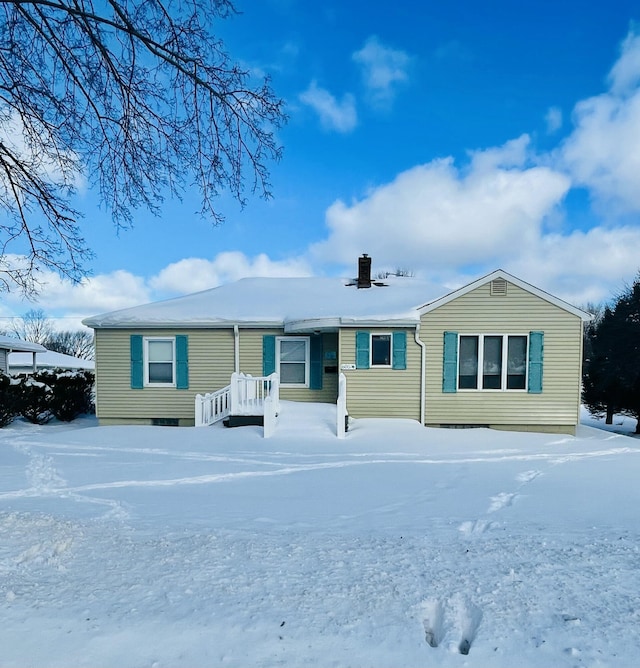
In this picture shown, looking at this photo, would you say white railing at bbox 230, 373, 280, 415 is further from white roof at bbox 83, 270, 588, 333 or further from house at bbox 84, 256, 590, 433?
white roof at bbox 83, 270, 588, 333

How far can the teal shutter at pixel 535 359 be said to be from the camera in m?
10.3

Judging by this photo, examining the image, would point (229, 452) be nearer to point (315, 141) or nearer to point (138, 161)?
point (138, 161)

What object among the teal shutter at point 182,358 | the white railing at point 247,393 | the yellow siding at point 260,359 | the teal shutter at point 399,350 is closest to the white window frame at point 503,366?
the teal shutter at point 399,350

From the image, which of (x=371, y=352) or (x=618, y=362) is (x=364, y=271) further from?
(x=618, y=362)

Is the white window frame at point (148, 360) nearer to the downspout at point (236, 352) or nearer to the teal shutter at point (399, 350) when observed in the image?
the downspout at point (236, 352)

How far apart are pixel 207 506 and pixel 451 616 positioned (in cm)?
294

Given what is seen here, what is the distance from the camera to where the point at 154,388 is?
1140cm

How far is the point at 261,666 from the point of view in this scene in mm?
1977

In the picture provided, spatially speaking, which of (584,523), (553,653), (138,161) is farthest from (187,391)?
(553,653)

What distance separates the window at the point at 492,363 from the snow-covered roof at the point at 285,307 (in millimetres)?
1753

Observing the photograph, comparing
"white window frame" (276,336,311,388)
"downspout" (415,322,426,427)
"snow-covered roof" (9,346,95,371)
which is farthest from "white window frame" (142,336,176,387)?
"snow-covered roof" (9,346,95,371)

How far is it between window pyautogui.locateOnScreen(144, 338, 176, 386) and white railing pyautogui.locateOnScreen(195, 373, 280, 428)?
1805mm

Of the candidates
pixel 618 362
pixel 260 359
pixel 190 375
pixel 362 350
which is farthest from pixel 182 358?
pixel 618 362

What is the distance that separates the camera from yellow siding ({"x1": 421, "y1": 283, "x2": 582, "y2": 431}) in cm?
1029
